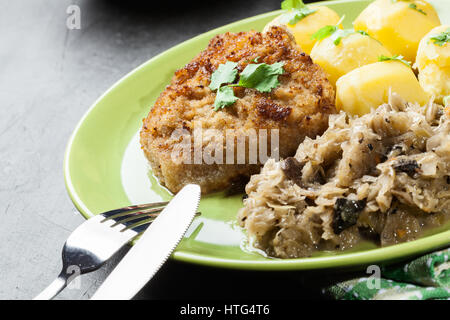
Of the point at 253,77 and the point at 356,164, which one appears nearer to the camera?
the point at 356,164

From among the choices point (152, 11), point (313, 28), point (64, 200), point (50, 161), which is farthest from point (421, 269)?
point (152, 11)

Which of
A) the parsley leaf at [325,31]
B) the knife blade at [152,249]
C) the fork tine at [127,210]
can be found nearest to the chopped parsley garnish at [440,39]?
the parsley leaf at [325,31]

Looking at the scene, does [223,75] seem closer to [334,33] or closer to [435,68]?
[334,33]

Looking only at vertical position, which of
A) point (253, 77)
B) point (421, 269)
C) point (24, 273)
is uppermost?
point (253, 77)

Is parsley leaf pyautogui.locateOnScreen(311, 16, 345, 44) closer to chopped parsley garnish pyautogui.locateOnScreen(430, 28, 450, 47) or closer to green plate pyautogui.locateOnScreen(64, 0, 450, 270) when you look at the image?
chopped parsley garnish pyautogui.locateOnScreen(430, 28, 450, 47)

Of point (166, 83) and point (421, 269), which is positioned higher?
point (166, 83)

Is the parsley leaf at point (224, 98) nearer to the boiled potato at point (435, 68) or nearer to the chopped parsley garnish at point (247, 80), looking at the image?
the chopped parsley garnish at point (247, 80)
